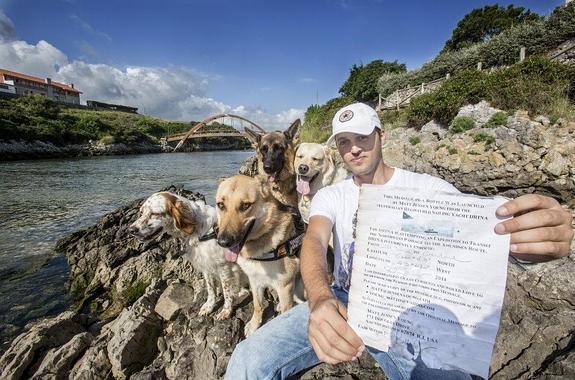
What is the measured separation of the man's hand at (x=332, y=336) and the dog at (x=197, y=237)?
2830 mm

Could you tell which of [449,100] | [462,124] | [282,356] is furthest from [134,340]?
[449,100]

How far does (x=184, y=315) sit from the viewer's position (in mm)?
4430

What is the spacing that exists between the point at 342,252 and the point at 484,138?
8930 mm

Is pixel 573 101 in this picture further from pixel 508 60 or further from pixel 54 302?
pixel 54 302

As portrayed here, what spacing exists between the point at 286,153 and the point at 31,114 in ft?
244

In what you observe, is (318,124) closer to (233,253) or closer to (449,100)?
(449,100)

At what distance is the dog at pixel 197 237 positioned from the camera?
14.0 feet

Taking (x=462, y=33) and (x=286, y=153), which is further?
(x=462, y=33)

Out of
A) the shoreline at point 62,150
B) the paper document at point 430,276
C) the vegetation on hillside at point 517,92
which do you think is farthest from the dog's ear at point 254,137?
the shoreline at point 62,150

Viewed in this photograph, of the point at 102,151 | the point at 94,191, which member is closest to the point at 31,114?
the point at 102,151

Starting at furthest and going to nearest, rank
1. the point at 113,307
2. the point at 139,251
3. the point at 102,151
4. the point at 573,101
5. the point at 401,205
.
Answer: the point at 102,151
the point at 573,101
the point at 139,251
the point at 113,307
the point at 401,205

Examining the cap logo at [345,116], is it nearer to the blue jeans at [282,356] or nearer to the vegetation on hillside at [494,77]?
the blue jeans at [282,356]

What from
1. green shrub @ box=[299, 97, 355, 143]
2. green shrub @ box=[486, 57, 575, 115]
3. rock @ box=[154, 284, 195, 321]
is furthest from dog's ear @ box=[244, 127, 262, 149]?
green shrub @ box=[299, 97, 355, 143]

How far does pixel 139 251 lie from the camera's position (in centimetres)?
690
